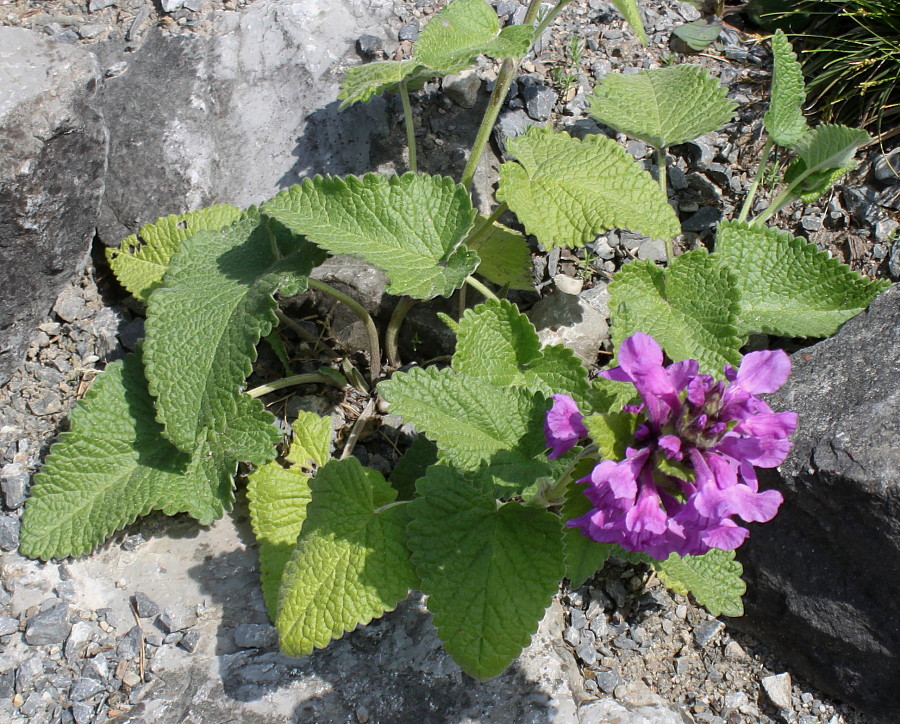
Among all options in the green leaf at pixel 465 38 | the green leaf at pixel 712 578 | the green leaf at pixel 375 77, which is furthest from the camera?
the green leaf at pixel 375 77

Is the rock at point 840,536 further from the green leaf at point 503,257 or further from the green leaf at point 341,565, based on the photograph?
the green leaf at point 341,565

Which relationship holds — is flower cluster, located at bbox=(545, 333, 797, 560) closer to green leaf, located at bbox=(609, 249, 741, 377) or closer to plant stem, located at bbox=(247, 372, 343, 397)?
green leaf, located at bbox=(609, 249, 741, 377)

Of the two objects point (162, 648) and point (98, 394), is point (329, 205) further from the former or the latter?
point (162, 648)

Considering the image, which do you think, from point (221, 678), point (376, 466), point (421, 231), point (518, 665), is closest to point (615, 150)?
point (421, 231)

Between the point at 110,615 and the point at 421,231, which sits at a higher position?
the point at 421,231

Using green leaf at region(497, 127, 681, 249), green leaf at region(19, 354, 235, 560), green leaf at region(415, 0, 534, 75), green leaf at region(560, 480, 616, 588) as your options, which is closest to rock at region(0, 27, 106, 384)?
green leaf at region(19, 354, 235, 560)

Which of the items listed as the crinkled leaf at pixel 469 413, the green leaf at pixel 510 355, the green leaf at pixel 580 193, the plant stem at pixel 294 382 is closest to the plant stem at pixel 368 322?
the plant stem at pixel 294 382

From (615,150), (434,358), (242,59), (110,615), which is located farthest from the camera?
(242,59)

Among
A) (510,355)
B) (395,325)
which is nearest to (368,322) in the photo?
(395,325)
